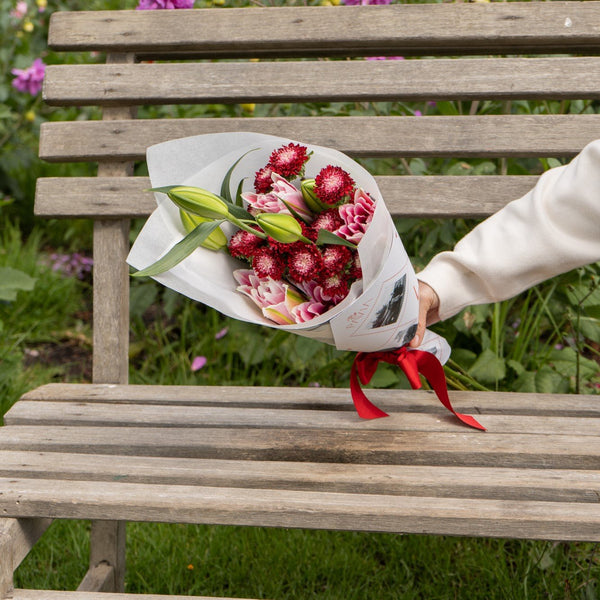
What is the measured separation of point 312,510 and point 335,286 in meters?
0.30

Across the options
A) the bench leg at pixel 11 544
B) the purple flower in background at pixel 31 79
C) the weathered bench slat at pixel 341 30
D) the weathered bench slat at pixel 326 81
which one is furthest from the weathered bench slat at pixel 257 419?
the purple flower in background at pixel 31 79

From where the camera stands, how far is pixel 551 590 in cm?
158

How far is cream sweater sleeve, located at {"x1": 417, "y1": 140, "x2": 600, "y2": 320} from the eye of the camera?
121cm

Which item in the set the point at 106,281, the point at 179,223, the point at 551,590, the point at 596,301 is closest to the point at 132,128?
the point at 106,281

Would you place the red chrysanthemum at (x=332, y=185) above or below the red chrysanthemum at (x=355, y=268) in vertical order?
above

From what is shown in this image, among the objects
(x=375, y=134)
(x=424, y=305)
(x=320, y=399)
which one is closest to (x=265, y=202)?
(x=424, y=305)

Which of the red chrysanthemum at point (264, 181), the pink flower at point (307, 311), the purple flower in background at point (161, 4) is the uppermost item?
the purple flower in background at point (161, 4)

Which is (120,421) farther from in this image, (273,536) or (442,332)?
(442,332)

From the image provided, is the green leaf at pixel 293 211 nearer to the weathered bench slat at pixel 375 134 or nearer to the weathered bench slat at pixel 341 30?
the weathered bench slat at pixel 375 134

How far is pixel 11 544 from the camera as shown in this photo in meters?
1.05

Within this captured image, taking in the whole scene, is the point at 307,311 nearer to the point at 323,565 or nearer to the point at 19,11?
the point at 323,565

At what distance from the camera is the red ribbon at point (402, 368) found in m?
1.27

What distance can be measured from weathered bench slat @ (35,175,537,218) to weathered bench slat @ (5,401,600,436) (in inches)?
17.4

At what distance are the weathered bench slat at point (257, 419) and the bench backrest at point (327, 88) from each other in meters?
0.27
